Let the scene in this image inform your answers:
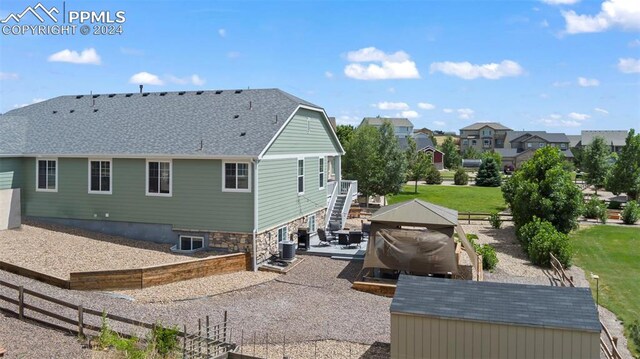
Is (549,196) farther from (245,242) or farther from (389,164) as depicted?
(245,242)

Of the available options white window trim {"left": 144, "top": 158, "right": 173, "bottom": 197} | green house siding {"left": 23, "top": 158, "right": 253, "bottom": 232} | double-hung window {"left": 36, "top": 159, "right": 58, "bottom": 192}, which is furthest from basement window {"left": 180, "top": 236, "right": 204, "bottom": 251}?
double-hung window {"left": 36, "top": 159, "right": 58, "bottom": 192}

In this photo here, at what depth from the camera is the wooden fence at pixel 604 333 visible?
11.0 m

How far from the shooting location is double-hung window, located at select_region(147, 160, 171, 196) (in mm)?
20094

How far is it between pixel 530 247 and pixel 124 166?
1805cm

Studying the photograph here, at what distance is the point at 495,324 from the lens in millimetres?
9117

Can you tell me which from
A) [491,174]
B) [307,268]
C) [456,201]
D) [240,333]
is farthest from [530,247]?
[491,174]

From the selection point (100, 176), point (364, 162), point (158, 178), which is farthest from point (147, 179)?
A: point (364, 162)

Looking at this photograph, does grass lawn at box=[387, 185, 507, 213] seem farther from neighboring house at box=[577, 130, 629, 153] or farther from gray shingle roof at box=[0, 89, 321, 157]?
neighboring house at box=[577, 130, 629, 153]

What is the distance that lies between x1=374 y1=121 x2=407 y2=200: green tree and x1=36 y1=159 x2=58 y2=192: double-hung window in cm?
2368

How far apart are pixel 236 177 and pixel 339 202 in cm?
1078

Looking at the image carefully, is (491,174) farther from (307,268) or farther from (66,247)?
(66,247)

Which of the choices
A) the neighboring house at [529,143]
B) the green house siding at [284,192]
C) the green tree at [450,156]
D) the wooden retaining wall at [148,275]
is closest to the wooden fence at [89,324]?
the wooden retaining wall at [148,275]

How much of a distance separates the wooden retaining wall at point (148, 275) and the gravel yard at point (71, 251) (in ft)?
4.05

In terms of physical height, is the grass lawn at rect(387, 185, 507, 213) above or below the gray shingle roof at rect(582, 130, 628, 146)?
below
